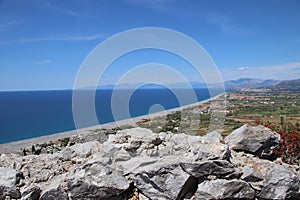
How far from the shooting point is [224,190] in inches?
258

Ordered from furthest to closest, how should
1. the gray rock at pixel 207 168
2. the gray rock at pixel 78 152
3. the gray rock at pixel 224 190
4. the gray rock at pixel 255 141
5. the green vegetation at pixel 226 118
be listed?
the green vegetation at pixel 226 118, the gray rock at pixel 255 141, the gray rock at pixel 78 152, the gray rock at pixel 207 168, the gray rock at pixel 224 190

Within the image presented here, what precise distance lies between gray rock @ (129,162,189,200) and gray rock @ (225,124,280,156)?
2742 millimetres

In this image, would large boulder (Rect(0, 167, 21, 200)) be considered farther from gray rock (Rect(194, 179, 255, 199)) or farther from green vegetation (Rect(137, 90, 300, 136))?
green vegetation (Rect(137, 90, 300, 136))

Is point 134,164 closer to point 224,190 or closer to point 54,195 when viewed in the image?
point 54,195

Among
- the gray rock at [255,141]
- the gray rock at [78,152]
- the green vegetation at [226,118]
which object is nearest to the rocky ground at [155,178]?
the gray rock at [78,152]

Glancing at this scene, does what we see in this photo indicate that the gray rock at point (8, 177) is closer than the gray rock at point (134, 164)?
Yes

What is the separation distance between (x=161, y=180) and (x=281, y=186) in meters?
3.18

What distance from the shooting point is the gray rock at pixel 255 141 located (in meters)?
8.43

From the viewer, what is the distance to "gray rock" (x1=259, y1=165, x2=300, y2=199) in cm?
677

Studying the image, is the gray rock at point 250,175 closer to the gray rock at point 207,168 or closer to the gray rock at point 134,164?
the gray rock at point 207,168

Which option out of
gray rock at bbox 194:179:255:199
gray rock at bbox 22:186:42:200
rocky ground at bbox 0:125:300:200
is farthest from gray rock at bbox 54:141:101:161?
gray rock at bbox 194:179:255:199

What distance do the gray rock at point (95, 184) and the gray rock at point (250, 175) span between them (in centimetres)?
318

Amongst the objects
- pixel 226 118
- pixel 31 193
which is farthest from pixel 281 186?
pixel 226 118

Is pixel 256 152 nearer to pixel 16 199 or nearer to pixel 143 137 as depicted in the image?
pixel 143 137
